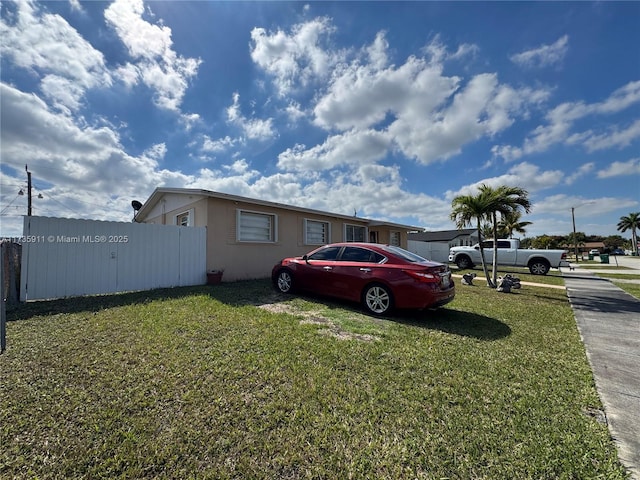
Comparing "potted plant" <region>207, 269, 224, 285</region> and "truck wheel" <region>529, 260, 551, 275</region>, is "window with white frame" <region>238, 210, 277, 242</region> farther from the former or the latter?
"truck wheel" <region>529, 260, 551, 275</region>

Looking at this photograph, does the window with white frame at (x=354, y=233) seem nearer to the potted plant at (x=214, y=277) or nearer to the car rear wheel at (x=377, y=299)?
the potted plant at (x=214, y=277)

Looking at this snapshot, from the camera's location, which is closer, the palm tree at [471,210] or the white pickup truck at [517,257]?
the palm tree at [471,210]

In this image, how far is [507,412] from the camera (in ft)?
7.75

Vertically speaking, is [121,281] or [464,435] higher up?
[121,281]

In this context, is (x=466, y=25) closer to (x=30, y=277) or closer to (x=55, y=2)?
(x=55, y=2)

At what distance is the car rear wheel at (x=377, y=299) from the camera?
536cm

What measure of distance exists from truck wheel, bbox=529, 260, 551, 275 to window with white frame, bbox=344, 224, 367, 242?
9613mm

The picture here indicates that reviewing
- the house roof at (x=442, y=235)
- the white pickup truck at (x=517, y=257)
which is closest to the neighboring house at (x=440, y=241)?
the house roof at (x=442, y=235)

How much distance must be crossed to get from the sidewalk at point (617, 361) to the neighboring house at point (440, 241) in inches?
546

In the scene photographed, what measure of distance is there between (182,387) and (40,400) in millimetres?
1177

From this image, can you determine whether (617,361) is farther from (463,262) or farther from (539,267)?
(463,262)

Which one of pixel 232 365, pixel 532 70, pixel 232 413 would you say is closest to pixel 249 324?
pixel 232 365

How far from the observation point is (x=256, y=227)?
10.4m

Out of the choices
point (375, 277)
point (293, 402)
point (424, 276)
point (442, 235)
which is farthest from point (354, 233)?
point (442, 235)
